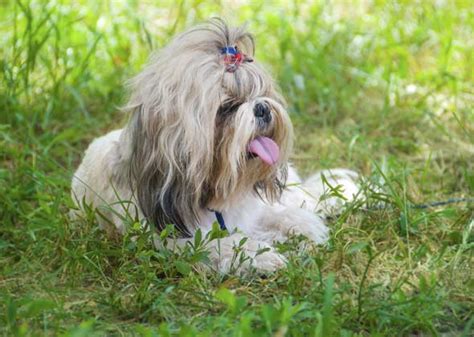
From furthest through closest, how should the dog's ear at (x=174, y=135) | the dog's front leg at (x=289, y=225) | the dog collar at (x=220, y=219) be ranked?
the dog's front leg at (x=289, y=225)
the dog collar at (x=220, y=219)
the dog's ear at (x=174, y=135)

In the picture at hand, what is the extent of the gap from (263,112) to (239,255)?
562 millimetres

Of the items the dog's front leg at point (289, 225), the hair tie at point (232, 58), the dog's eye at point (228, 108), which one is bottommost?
the dog's front leg at point (289, 225)

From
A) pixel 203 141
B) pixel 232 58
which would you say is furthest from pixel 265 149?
pixel 232 58

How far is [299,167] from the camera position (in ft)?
16.2

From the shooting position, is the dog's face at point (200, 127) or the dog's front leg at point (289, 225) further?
the dog's front leg at point (289, 225)

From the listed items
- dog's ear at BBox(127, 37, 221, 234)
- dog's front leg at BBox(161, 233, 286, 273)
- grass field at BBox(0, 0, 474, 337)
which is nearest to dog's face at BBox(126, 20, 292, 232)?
dog's ear at BBox(127, 37, 221, 234)

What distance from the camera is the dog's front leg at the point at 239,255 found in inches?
137

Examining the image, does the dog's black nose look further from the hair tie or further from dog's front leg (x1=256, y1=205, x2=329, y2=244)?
dog's front leg (x1=256, y1=205, x2=329, y2=244)

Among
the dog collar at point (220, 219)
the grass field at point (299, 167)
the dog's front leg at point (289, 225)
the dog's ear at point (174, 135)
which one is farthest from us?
the dog's front leg at point (289, 225)

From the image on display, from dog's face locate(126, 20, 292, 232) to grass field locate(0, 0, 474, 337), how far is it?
0.77 feet

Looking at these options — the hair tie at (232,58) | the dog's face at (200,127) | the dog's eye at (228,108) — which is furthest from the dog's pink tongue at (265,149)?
the hair tie at (232,58)

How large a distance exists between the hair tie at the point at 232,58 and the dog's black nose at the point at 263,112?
0.17 meters

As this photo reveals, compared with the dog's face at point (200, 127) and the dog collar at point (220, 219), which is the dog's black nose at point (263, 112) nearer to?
the dog's face at point (200, 127)

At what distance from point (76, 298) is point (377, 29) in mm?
3664
